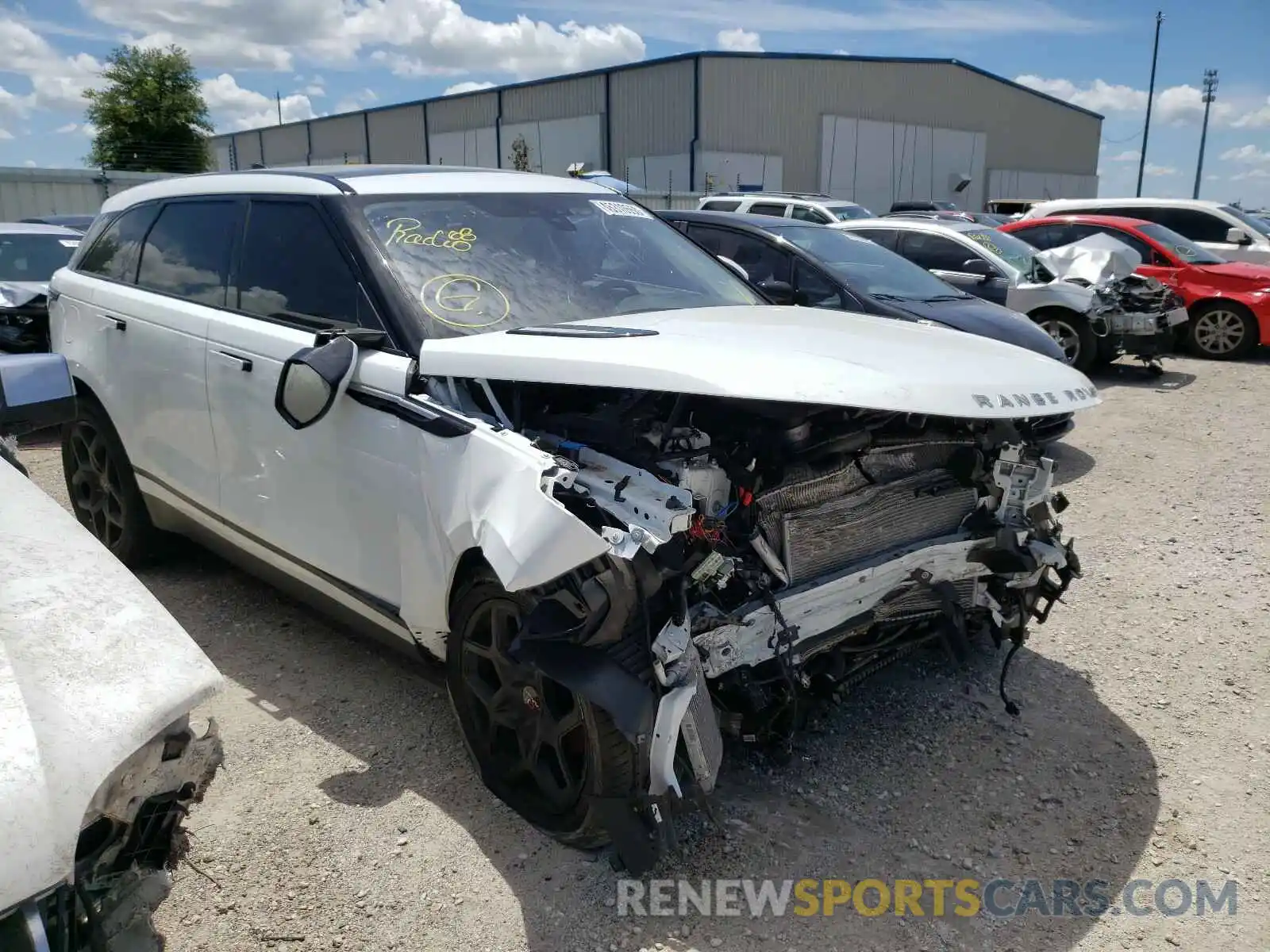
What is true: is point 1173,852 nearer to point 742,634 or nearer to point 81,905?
point 742,634

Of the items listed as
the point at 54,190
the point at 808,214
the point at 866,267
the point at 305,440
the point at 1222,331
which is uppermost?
the point at 54,190

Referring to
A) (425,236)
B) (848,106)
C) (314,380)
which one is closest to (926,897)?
(314,380)

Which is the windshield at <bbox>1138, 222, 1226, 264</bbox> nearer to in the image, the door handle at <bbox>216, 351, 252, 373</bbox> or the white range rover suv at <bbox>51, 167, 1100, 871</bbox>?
the white range rover suv at <bbox>51, 167, 1100, 871</bbox>

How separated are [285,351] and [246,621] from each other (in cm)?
161

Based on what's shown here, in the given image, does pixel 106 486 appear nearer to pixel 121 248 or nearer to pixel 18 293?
pixel 121 248

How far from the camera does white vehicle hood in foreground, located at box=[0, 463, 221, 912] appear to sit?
1428mm

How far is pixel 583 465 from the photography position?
2729 millimetres

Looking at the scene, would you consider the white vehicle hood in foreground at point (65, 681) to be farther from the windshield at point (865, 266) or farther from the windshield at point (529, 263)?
the windshield at point (865, 266)

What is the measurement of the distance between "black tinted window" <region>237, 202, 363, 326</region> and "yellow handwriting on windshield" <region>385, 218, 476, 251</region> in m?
0.20

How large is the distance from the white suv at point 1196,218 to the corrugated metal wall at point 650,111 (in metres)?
21.2

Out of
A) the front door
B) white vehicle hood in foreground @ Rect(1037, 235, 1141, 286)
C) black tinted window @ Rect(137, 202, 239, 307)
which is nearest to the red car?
white vehicle hood in foreground @ Rect(1037, 235, 1141, 286)

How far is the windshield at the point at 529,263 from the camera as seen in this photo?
3205mm

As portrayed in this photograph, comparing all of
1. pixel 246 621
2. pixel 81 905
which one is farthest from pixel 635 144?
pixel 81 905

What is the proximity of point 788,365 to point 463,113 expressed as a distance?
146 feet
